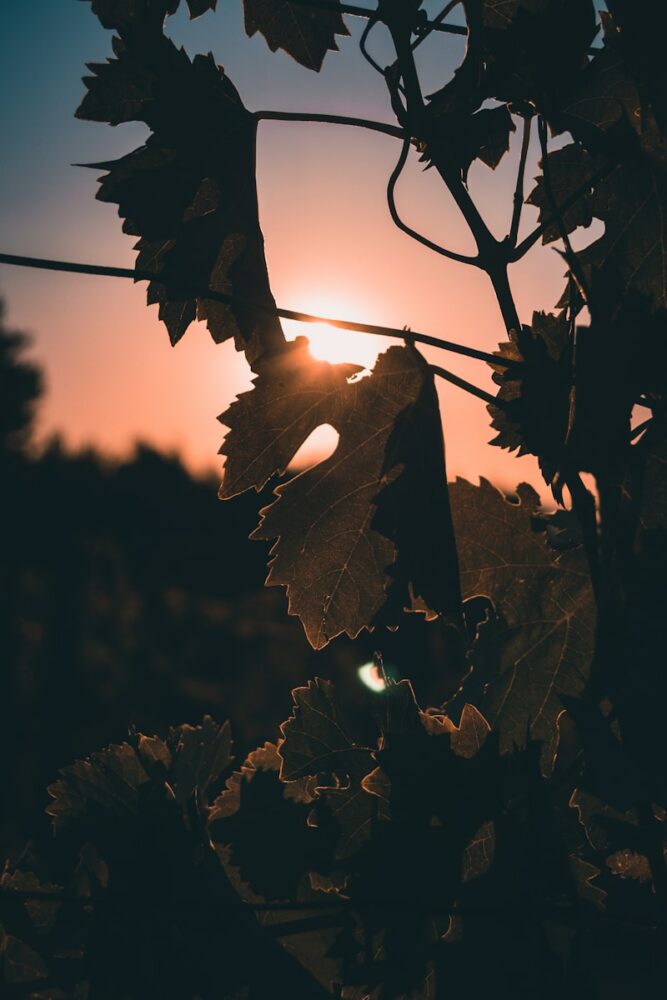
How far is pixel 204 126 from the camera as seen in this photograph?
1.44 m

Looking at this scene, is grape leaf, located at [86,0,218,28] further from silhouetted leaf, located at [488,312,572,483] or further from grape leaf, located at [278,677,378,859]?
grape leaf, located at [278,677,378,859]

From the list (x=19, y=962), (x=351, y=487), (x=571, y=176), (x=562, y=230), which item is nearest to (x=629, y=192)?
(x=571, y=176)

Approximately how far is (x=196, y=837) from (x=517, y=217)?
1138mm

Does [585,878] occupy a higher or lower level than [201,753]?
lower

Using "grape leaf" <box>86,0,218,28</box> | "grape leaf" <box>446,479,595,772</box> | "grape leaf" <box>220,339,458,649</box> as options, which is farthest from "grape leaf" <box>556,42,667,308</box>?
"grape leaf" <box>86,0,218,28</box>

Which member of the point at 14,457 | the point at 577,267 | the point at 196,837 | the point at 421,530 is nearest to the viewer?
the point at 577,267

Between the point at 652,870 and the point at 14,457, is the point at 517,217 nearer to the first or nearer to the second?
the point at 652,870

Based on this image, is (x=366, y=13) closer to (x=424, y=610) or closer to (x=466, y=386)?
(x=466, y=386)

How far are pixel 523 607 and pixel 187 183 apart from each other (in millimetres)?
915

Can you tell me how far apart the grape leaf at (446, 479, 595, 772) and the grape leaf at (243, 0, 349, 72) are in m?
0.85

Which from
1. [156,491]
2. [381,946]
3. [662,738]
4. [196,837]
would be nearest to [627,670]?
[662,738]

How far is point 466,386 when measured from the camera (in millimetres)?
1342

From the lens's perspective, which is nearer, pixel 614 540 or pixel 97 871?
pixel 614 540

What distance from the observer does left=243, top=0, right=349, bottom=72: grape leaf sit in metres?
1.59
